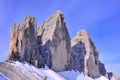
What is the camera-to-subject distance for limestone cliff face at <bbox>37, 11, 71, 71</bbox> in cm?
10359

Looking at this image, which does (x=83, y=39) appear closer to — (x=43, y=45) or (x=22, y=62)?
(x=43, y=45)

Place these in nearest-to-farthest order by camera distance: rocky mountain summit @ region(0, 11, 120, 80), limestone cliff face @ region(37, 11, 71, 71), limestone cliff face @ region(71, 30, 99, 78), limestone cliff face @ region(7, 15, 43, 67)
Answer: limestone cliff face @ region(7, 15, 43, 67) < rocky mountain summit @ region(0, 11, 120, 80) < limestone cliff face @ region(37, 11, 71, 71) < limestone cliff face @ region(71, 30, 99, 78)

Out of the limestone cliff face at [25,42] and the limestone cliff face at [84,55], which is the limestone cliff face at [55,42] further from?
the limestone cliff face at [84,55]

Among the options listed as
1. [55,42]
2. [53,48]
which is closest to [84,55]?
[55,42]

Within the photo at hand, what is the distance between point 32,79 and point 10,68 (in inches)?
195

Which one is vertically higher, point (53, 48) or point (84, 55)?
point (53, 48)

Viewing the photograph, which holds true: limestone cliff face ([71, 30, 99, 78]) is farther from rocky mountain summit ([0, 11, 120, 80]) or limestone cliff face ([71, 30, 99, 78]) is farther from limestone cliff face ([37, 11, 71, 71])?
limestone cliff face ([37, 11, 71, 71])

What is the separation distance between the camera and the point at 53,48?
105m

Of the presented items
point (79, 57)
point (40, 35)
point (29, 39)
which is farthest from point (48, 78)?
point (79, 57)

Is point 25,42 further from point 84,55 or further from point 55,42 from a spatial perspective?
point 84,55

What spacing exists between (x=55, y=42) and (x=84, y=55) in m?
23.0

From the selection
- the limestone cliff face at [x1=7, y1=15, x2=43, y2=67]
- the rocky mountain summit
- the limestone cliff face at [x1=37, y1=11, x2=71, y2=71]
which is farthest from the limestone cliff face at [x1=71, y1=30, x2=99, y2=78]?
the limestone cliff face at [x1=7, y1=15, x2=43, y2=67]

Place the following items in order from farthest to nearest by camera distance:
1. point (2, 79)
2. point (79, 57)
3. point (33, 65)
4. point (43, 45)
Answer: point (79, 57) → point (43, 45) → point (33, 65) → point (2, 79)

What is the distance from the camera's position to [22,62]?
84.6 metres
